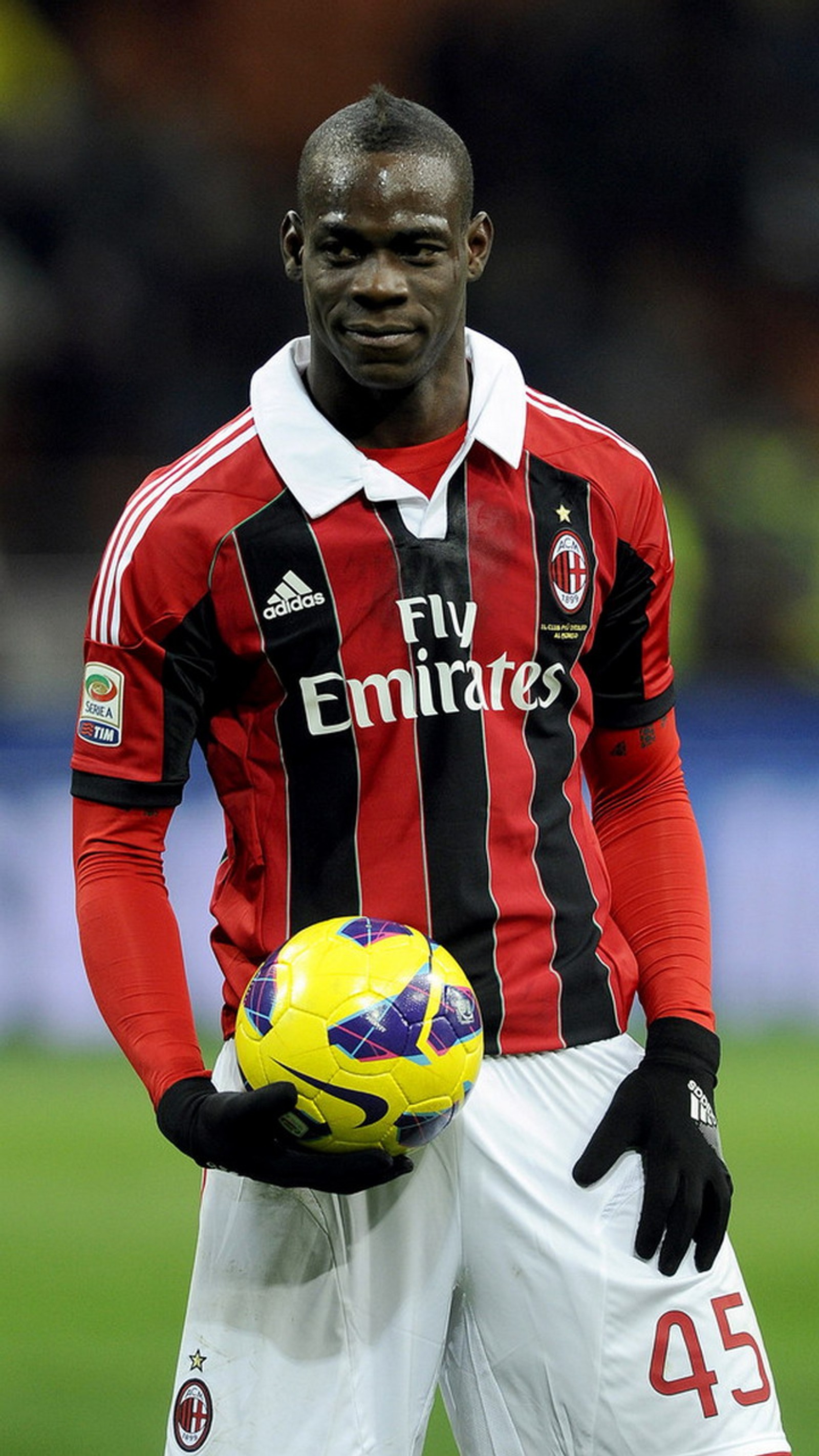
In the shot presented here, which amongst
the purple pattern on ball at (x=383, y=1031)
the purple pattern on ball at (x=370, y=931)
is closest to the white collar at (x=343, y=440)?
the purple pattern on ball at (x=370, y=931)

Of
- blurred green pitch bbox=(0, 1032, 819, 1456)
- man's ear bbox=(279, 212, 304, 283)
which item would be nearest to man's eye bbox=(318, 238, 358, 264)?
man's ear bbox=(279, 212, 304, 283)

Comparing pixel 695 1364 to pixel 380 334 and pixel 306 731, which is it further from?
pixel 380 334

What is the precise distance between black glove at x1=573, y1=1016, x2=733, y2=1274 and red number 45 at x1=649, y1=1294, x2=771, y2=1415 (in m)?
0.06

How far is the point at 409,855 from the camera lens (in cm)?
249

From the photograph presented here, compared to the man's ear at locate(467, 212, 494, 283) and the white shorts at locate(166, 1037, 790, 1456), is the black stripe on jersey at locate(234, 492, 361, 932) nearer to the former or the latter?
the white shorts at locate(166, 1037, 790, 1456)

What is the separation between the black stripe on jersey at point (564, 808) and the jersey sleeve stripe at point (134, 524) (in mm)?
398

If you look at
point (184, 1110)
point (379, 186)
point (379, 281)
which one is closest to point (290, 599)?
point (379, 281)

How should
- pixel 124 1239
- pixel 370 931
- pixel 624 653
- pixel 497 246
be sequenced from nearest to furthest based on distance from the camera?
pixel 370 931 < pixel 624 653 < pixel 124 1239 < pixel 497 246

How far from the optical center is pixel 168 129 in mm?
10961

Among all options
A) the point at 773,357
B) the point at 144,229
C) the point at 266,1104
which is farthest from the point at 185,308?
the point at 266,1104

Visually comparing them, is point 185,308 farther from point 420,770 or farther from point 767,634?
point 420,770

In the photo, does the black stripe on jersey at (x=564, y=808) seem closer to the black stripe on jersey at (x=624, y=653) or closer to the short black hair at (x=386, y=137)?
the black stripe on jersey at (x=624, y=653)

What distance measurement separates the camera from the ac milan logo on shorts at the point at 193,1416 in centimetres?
238

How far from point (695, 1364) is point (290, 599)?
40.1 inches
